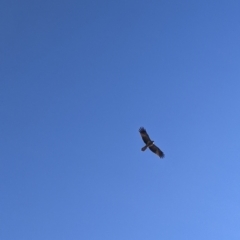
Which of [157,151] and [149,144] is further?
[157,151]

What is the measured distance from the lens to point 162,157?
2008 inches

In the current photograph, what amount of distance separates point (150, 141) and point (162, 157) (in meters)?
2.28

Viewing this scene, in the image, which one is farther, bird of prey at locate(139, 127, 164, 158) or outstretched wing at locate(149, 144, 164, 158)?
outstretched wing at locate(149, 144, 164, 158)

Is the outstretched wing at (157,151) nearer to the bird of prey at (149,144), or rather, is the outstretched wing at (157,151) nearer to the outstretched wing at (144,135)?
the bird of prey at (149,144)

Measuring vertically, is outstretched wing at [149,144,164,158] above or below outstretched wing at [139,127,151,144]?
below

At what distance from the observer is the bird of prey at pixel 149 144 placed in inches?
1957

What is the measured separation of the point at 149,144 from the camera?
165 feet

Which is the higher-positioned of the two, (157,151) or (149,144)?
(149,144)

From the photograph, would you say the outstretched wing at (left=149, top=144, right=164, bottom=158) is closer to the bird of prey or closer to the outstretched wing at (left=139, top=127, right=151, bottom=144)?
the bird of prey

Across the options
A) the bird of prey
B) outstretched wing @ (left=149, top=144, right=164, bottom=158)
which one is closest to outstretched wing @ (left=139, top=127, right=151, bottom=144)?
the bird of prey

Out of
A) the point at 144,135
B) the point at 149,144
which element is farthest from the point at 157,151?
the point at 144,135

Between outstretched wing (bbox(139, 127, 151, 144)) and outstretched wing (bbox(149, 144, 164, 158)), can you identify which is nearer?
outstretched wing (bbox(139, 127, 151, 144))

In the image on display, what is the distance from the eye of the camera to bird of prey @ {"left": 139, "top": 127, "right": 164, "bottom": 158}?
49719mm

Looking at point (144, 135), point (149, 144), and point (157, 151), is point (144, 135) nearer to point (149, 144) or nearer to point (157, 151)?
point (149, 144)
